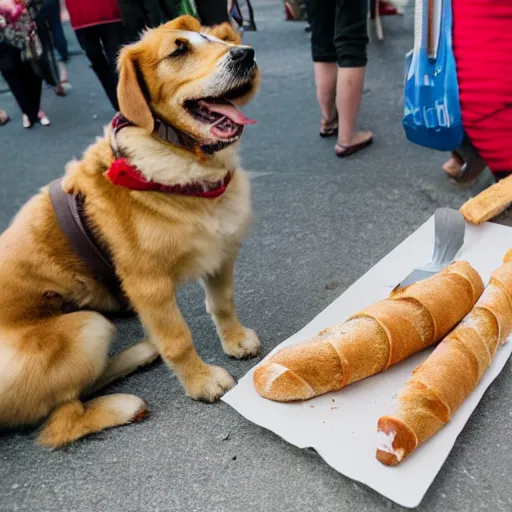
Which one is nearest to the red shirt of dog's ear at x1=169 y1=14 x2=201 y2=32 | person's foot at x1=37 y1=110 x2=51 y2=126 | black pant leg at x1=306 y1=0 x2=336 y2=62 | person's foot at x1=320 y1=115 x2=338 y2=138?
black pant leg at x1=306 y1=0 x2=336 y2=62

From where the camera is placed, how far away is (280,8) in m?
7.73

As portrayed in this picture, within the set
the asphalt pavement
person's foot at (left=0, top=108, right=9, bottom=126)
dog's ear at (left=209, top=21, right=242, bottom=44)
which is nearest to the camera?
the asphalt pavement

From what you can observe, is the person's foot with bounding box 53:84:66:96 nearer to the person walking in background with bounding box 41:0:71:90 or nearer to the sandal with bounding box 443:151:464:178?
the person walking in background with bounding box 41:0:71:90

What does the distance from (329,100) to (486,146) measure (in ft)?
4.20

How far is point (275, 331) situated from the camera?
192 centimetres

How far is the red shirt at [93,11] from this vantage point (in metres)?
3.34

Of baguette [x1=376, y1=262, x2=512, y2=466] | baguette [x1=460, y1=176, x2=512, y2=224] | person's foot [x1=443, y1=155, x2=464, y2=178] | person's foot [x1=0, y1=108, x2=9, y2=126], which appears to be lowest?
person's foot [x1=0, y1=108, x2=9, y2=126]

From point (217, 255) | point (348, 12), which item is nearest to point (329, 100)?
point (348, 12)

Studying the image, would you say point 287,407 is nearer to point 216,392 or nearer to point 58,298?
point 216,392

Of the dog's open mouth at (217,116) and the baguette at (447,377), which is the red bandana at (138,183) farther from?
the baguette at (447,377)

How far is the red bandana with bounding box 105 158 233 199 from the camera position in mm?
1412

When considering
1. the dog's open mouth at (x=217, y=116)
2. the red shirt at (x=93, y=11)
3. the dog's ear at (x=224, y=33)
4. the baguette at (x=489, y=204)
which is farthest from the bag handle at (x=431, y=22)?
the red shirt at (x=93, y=11)

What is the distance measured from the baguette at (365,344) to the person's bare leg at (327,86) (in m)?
2.04

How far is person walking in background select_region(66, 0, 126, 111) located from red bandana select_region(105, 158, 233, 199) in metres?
2.13
